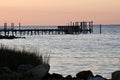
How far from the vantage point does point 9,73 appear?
60.3 ft

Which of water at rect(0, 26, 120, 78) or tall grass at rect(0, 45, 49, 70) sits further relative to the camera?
water at rect(0, 26, 120, 78)

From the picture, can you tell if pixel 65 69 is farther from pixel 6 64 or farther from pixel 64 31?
pixel 64 31

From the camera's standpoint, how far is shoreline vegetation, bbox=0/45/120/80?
1795 centimetres

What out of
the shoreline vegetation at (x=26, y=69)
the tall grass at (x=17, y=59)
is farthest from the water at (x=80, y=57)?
the shoreline vegetation at (x=26, y=69)

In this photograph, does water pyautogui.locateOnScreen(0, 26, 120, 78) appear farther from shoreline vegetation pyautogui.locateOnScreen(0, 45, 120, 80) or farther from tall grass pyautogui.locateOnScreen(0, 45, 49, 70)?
shoreline vegetation pyautogui.locateOnScreen(0, 45, 120, 80)

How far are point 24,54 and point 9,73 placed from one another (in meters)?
5.07

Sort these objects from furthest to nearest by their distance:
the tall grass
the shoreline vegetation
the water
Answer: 1. the water
2. the tall grass
3. the shoreline vegetation

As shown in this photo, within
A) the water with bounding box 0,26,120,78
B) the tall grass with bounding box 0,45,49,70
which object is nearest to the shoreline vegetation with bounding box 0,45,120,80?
the tall grass with bounding box 0,45,49,70

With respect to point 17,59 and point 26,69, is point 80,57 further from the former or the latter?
point 26,69

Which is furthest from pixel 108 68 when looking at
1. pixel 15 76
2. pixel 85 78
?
pixel 15 76

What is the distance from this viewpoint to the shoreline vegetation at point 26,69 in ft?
58.9

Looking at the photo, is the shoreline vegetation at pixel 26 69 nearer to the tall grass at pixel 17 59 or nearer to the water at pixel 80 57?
the tall grass at pixel 17 59

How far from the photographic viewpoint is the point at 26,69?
20.2 m

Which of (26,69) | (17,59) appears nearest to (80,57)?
(17,59)
